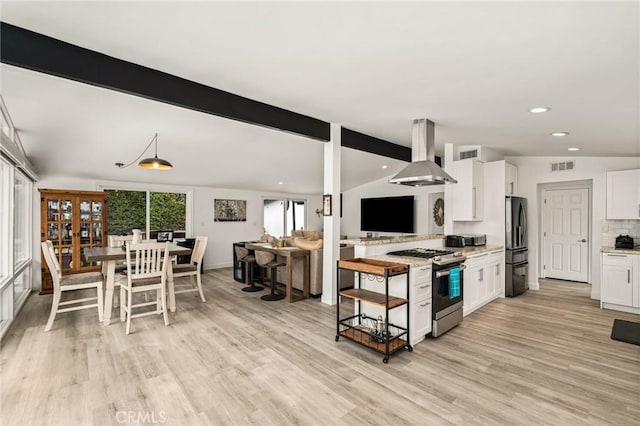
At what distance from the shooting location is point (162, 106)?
3.87 meters

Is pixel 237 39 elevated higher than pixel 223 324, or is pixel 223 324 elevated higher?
pixel 237 39

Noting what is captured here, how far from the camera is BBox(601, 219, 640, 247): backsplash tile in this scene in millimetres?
4657

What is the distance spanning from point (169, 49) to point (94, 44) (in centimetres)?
56

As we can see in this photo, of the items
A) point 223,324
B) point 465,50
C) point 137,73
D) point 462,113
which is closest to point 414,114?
point 462,113

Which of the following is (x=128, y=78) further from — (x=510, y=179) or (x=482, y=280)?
(x=510, y=179)

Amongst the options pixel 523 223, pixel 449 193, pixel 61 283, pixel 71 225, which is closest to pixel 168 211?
pixel 71 225

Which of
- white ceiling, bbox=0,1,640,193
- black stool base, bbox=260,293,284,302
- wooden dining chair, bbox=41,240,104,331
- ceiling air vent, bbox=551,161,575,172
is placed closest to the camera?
white ceiling, bbox=0,1,640,193

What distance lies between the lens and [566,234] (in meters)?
6.00

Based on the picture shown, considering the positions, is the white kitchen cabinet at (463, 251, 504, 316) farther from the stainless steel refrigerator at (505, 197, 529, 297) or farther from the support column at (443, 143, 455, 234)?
the support column at (443, 143, 455, 234)

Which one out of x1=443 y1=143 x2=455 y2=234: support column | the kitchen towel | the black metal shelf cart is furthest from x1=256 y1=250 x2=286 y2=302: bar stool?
x1=443 y1=143 x2=455 y2=234: support column

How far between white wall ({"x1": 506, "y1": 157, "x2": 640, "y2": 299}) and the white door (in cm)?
33

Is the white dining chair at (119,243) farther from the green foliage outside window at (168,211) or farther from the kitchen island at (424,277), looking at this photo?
the kitchen island at (424,277)

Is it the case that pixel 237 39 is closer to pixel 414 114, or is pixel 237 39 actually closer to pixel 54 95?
pixel 414 114

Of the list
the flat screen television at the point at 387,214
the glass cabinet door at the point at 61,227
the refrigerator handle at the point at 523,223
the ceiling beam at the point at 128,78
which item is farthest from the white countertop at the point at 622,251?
the glass cabinet door at the point at 61,227
